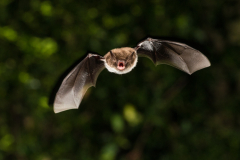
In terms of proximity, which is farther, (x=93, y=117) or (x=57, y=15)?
(x=93, y=117)

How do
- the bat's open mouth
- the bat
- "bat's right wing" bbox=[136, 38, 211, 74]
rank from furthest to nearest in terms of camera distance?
"bat's right wing" bbox=[136, 38, 211, 74]
the bat
the bat's open mouth

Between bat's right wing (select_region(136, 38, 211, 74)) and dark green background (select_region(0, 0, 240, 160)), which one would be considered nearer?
bat's right wing (select_region(136, 38, 211, 74))

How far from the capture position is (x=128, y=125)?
13.0 ft

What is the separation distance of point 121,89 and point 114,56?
2538 millimetres

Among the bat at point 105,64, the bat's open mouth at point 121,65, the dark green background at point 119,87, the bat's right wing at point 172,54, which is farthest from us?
the dark green background at point 119,87

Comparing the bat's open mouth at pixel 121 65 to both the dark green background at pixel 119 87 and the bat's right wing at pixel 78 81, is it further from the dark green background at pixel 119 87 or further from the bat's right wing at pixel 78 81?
the dark green background at pixel 119 87

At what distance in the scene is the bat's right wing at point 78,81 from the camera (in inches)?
59.9

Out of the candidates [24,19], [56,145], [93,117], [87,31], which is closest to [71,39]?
[87,31]

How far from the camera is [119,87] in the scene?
3.77 meters

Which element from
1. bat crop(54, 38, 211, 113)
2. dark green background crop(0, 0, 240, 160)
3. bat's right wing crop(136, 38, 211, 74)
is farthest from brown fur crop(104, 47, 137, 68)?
dark green background crop(0, 0, 240, 160)

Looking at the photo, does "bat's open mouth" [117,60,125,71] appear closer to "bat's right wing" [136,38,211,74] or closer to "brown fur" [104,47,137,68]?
"brown fur" [104,47,137,68]

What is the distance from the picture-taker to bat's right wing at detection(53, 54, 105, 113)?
1.52 m

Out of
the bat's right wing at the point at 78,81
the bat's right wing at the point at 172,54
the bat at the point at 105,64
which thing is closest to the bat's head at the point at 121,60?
the bat at the point at 105,64

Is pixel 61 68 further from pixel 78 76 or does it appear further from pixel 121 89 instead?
pixel 78 76
